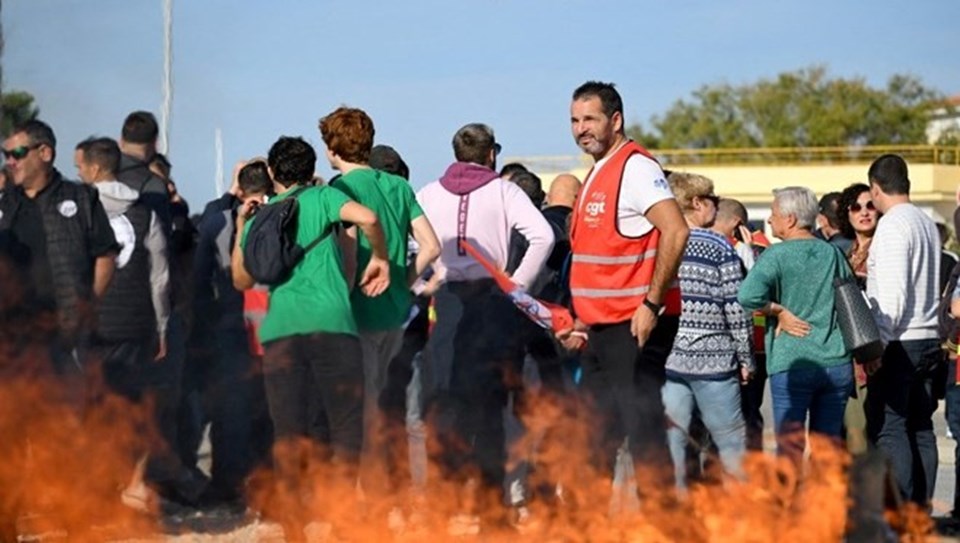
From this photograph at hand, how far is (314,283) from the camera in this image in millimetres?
6730

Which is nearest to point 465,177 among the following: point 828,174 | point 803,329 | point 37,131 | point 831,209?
point 803,329

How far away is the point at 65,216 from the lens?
22.3 ft

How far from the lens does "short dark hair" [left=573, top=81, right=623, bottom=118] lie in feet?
22.2

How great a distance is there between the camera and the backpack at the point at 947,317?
26.6 ft

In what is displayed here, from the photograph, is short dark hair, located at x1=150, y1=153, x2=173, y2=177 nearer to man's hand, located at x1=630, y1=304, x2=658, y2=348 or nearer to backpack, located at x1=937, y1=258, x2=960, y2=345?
man's hand, located at x1=630, y1=304, x2=658, y2=348

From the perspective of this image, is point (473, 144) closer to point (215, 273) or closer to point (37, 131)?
point (215, 273)

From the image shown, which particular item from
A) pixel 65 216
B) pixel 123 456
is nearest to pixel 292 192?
pixel 65 216

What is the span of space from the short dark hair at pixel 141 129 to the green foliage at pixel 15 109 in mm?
379

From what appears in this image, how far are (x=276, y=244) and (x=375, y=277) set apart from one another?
0.56 metres

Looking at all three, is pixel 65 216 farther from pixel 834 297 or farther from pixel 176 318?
pixel 834 297

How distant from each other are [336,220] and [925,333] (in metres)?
3.33

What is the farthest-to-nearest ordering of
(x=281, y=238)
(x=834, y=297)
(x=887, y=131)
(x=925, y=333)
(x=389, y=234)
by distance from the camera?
(x=887, y=131) < (x=925, y=333) < (x=834, y=297) < (x=389, y=234) < (x=281, y=238)

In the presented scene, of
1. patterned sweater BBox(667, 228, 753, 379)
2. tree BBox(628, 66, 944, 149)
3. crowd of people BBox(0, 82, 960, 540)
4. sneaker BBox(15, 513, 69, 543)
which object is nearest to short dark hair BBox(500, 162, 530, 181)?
crowd of people BBox(0, 82, 960, 540)

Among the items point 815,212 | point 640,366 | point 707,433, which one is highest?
point 815,212
